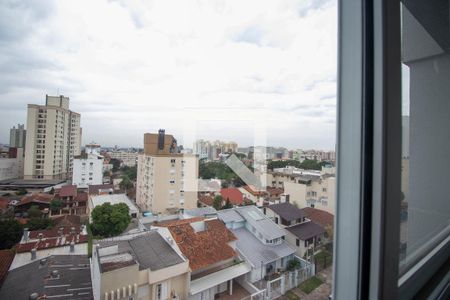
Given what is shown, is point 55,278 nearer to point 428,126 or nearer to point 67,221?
point 67,221

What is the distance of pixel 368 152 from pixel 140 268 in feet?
2.21

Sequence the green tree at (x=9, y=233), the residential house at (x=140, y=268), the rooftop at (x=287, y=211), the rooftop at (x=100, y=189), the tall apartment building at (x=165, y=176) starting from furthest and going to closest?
the rooftop at (x=287, y=211) < the tall apartment building at (x=165, y=176) < the rooftop at (x=100, y=189) < the residential house at (x=140, y=268) < the green tree at (x=9, y=233)

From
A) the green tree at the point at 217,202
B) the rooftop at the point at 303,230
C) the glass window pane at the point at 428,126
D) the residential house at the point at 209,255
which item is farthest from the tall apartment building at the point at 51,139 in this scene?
the glass window pane at the point at 428,126

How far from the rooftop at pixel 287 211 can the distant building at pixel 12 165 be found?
840 mm

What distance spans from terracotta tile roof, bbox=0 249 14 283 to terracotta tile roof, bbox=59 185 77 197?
0.19m

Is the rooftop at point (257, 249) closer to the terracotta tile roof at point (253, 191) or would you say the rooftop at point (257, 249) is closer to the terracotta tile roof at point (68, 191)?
the terracotta tile roof at point (253, 191)

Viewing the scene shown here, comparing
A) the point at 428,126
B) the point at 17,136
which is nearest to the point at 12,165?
the point at 17,136

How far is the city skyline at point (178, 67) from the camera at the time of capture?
1.99 ft

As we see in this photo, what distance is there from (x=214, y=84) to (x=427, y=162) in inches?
42.8

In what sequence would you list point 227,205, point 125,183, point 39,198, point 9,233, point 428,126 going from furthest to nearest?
point 428,126 → point 227,205 → point 125,183 → point 39,198 → point 9,233

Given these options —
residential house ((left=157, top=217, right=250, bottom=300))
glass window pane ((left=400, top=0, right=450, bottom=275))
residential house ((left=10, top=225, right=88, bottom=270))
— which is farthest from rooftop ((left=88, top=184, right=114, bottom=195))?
glass window pane ((left=400, top=0, right=450, bottom=275))

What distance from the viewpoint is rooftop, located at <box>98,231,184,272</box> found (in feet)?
2.12

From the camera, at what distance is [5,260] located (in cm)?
54

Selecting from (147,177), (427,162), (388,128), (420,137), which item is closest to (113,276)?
(147,177)
